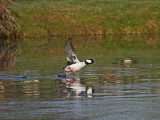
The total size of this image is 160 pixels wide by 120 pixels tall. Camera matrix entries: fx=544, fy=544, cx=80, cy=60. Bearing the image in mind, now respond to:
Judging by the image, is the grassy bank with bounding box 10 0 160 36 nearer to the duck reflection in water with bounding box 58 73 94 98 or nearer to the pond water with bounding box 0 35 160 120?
the pond water with bounding box 0 35 160 120

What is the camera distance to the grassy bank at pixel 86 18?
72.6 meters

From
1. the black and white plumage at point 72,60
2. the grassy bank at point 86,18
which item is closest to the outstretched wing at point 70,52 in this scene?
Result: the black and white plumage at point 72,60

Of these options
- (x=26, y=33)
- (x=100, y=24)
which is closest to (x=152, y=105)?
(x=26, y=33)

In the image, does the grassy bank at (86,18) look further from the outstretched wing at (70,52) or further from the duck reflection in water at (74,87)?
the duck reflection in water at (74,87)

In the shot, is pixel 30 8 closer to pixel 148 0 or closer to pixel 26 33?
pixel 26 33

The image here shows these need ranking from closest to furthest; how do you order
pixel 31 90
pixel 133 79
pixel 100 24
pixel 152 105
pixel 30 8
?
pixel 152 105 < pixel 31 90 < pixel 133 79 < pixel 100 24 < pixel 30 8

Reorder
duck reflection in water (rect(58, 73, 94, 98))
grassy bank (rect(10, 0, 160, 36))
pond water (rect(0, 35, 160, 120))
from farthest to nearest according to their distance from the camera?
grassy bank (rect(10, 0, 160, 36)) → duck reflection in water (rect(58, 73, 94, 98)) → pond water (rect(0, 35, 160, 120))

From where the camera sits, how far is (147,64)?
32.8m

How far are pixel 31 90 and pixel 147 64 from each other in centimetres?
1288

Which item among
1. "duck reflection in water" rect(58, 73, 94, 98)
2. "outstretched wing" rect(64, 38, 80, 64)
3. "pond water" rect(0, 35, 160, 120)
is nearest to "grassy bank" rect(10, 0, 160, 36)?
"pond water" rect(0, 35, 160, 120)

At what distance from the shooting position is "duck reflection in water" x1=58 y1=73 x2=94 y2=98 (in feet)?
66.3

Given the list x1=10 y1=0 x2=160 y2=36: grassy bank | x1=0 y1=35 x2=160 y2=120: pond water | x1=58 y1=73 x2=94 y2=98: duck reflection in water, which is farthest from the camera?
x1=10 y1=0 x2=160 y2=36: grassy bank

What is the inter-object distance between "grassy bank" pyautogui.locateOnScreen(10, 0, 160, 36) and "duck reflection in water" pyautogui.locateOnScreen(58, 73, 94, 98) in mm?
43624

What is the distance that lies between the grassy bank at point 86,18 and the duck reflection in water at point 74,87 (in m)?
43.6
